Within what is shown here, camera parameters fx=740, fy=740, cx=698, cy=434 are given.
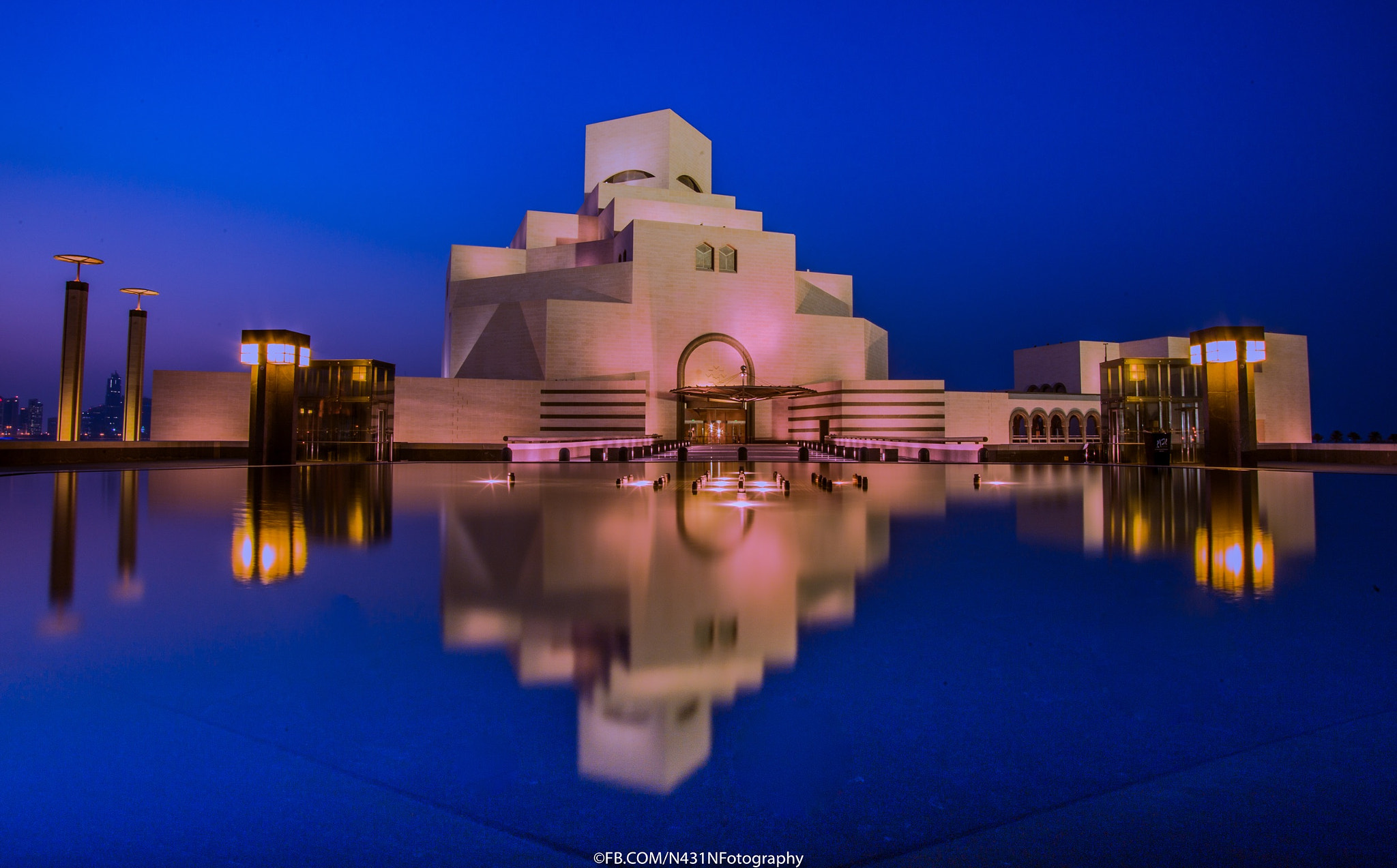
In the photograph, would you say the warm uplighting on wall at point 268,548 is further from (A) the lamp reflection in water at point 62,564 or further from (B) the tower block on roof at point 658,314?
(B) the tower block on roof at point 658,314

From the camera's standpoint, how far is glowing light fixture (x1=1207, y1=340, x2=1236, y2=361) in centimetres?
2300

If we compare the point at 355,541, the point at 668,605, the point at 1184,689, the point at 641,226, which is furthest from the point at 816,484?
the point at 641,226

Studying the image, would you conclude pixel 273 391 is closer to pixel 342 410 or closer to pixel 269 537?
pixel 342 410

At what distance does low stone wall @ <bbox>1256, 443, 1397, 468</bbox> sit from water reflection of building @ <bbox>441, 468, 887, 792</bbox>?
2775 centimetres

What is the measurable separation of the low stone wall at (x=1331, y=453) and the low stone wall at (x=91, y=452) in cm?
4173

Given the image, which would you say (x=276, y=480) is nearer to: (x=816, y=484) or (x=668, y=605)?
(x=816, y=484)

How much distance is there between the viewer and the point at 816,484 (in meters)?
16.5

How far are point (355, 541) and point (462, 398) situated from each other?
34.6 meters

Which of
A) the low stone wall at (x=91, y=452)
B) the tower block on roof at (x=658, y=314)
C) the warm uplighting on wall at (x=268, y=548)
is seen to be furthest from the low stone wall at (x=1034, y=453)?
the low stone wall at (x=91, y=452)

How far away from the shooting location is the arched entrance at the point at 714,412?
47531mm

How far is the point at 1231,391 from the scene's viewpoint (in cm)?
2334

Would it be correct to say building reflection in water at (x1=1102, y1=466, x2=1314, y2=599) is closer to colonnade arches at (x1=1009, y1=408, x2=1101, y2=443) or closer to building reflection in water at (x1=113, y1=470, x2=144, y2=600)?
building reflection in water at (x1=113, y1=470, x2=144, y2=600)

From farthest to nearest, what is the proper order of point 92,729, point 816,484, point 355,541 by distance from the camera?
point 816,484 < point 355,541 < point 92,729

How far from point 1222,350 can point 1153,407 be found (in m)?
4.85
